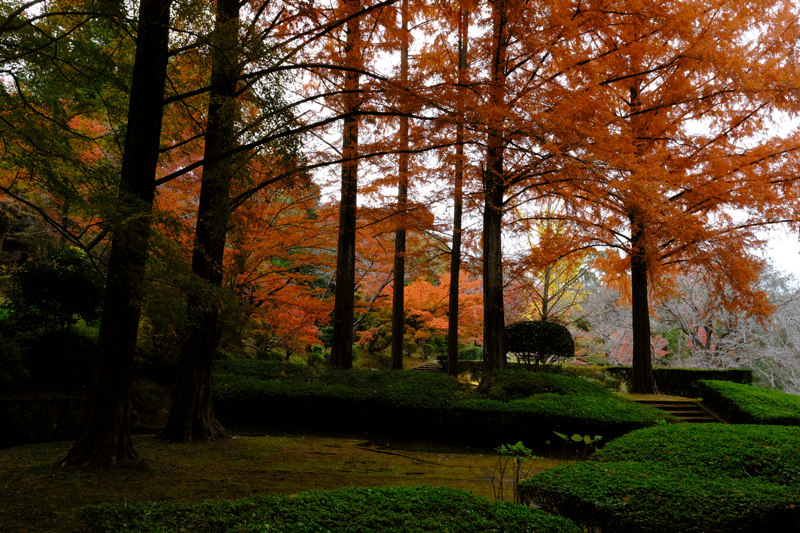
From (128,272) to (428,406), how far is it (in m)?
4.71

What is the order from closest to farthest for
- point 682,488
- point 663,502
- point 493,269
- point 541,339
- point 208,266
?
point 663,502, point 682,488, point 208,266, point 493,269, point 541,339

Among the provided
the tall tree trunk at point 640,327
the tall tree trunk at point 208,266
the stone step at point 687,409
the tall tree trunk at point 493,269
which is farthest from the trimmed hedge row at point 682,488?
the tall tree trunk at point 640,327

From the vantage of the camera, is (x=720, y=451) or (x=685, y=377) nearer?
(x=720, y=451)

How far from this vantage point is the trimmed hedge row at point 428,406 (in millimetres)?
6906

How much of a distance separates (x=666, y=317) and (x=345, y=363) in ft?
50.0

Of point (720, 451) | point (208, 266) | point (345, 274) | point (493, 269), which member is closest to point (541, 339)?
point (493, 269)

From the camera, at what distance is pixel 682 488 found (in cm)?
340

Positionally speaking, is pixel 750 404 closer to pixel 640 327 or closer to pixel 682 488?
pixel 640 327

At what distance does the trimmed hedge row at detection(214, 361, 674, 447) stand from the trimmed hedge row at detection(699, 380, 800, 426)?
225 cm

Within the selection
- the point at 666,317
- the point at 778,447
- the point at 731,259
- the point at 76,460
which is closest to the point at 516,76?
the point at 731,259

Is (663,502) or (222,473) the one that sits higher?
(663,502)

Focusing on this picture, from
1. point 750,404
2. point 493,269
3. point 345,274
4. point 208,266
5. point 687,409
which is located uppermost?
point 493,269

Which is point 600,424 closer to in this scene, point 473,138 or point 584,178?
point 584,178

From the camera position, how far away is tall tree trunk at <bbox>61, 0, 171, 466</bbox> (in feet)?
13.7
